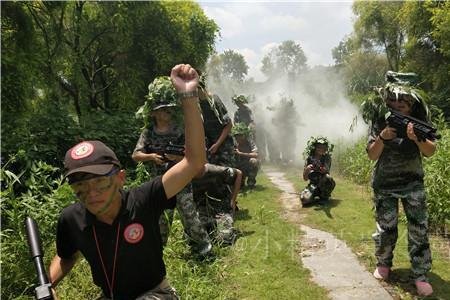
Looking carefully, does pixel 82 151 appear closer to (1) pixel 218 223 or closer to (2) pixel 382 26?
(1) pixel 218 223

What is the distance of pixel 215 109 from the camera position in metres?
5.85

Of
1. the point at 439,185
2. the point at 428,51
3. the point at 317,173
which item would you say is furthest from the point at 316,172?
the point at 428,51

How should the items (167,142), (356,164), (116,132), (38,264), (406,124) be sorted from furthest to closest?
(356,164)
(116,132)
(167,142)
(406,124)
(38,264)

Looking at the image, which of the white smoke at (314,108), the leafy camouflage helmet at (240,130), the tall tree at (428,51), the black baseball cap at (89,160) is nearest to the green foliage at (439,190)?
the white smoke at (314,108)

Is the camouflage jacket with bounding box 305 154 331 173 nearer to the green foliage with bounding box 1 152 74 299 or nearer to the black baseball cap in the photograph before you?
the green foliage with bounding box 1 152 74 299

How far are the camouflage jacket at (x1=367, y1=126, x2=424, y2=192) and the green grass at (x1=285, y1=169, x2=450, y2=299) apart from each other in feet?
3.36

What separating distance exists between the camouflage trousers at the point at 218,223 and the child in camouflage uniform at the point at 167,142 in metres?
0.68

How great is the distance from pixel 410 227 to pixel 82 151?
10.9 feet

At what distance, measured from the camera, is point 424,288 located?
3861 mm

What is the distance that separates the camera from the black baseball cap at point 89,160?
6.91 feet

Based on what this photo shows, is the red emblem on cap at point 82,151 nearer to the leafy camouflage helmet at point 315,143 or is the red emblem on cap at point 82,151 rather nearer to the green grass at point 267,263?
the green grass at point 267,263

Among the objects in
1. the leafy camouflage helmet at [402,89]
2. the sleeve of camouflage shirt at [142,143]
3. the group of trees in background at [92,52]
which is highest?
the group of trees in background at [92,52]

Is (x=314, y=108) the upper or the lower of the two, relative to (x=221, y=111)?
lower

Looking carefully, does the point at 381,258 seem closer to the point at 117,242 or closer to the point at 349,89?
the point at 117,242
